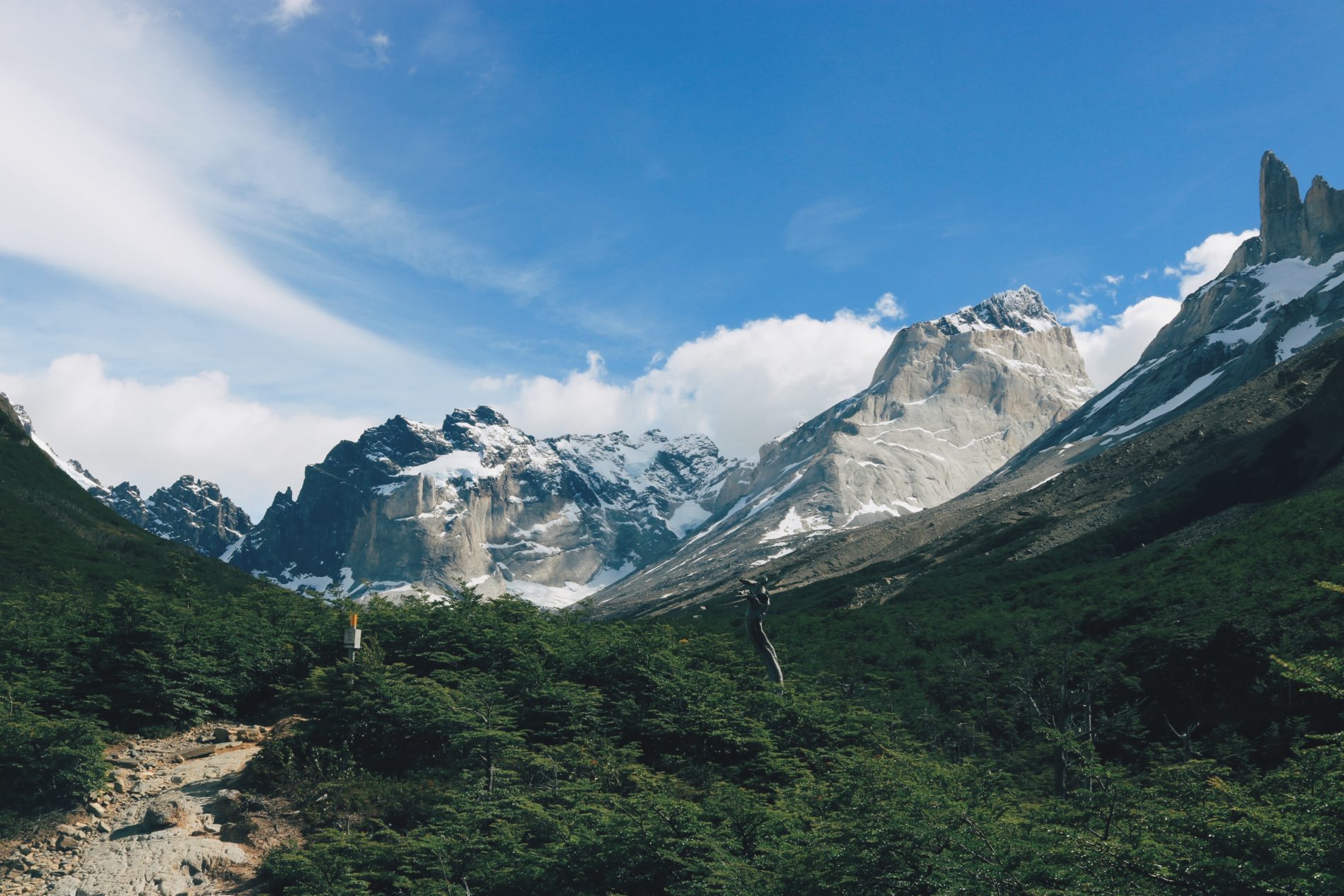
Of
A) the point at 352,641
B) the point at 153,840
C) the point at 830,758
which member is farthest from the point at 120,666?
the point at 830,758

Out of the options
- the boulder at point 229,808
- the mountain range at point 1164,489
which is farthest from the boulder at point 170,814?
the mountain range at point 1164,489

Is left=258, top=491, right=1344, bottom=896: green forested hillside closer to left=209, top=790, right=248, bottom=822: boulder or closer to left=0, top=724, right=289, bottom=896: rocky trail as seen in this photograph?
left=209, top=790, right=248, bottom=822: boulder

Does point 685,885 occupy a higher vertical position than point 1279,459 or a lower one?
lower

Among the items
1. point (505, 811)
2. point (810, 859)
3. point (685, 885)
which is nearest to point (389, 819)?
point (505, 811)

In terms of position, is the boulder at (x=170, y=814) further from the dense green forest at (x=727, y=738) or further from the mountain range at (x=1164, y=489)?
the mountain range at (x=1164, y=489)

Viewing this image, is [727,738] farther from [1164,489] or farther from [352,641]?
[1164,489]

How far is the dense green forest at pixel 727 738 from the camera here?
15.5 m

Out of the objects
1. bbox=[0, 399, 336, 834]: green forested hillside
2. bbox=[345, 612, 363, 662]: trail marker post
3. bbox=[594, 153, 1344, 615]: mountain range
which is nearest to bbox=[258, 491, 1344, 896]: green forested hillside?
bbox=[345, 612, 363, 662]: trail marker post

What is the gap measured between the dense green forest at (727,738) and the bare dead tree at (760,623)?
2.59 feet

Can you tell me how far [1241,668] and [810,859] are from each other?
2334 centimetres

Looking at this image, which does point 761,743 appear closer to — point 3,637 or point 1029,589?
point 3,637

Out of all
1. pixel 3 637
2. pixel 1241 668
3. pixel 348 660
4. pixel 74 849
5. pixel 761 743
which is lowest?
pixel 1241 668

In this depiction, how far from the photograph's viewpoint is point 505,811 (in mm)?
20250

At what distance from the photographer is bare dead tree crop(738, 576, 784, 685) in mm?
29938
